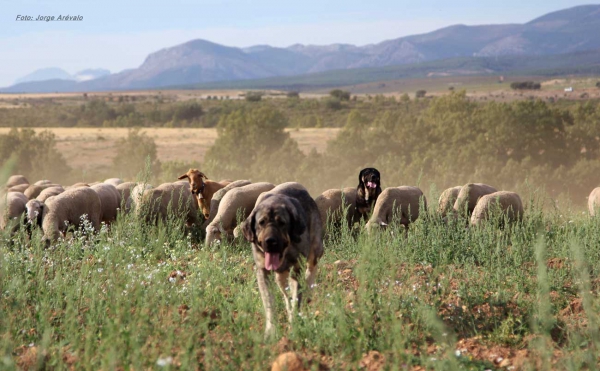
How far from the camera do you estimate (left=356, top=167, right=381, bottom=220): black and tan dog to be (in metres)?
11.9

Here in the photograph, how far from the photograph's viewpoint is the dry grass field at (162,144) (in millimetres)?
46719

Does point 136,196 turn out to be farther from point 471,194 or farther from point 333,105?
point 333,105

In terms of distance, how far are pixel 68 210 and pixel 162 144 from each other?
4249cm

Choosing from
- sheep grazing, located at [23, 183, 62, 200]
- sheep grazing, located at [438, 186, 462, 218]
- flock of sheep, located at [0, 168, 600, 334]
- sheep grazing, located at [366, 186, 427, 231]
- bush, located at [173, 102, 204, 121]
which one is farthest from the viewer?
bush, located at [173, 102, 204, 121]

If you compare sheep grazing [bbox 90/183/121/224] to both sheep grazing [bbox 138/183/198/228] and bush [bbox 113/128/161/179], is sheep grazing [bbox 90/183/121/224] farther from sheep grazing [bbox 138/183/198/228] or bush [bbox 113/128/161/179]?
bush [bbox 113/128/161/179]

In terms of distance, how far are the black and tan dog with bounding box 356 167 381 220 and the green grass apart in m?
3.43

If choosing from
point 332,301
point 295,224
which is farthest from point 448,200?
point 332,301

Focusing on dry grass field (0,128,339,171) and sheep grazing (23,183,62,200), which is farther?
dry grass field (0,128,339,171)

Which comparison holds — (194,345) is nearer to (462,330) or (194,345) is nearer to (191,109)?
(462,330)

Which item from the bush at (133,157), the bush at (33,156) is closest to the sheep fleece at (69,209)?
the bush at (133,157)

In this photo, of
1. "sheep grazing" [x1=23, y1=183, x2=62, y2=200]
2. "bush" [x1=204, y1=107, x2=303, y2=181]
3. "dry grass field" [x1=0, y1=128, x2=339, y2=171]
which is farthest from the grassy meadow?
"dry grass field" [x1=0, y1=128, x2=339, y2=171]

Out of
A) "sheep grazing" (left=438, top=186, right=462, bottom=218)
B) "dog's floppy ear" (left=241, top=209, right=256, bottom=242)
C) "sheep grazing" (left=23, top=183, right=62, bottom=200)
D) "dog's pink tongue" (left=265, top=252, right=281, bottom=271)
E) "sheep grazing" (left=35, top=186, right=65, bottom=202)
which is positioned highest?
"dog's floppy ear" (left=241, top=209, right=256, bottom=242)

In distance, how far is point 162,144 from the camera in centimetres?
5334

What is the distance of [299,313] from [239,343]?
2.38ft
